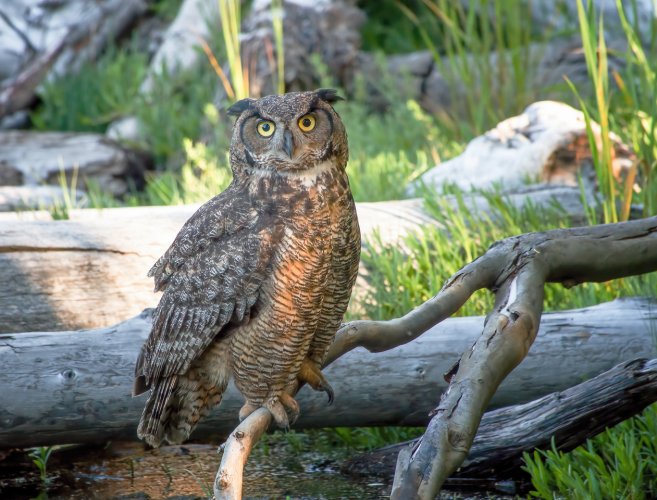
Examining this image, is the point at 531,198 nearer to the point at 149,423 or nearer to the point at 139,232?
the point at 139,232

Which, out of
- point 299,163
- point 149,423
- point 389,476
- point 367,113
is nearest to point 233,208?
point 299,163

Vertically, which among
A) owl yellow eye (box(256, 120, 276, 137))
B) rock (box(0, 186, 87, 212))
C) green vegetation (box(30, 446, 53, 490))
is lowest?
green vegetation (box(30, 446, 53, 490))

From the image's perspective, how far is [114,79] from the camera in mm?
9656

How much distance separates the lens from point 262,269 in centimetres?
279

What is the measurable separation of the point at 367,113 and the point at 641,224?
282 inches

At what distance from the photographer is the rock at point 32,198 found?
6.48 m

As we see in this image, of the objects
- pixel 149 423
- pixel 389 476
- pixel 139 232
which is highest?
pixel 139 232

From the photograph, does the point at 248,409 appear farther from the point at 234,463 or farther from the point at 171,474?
the point at 171,474

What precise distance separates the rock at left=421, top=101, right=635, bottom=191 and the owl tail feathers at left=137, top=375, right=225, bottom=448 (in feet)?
10.3

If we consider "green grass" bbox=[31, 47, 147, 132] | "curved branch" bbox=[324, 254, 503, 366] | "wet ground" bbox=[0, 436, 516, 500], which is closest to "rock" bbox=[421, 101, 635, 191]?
"wet ground" bbox=[0, 436, 516, 500]

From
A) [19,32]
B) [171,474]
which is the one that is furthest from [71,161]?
[171,474]

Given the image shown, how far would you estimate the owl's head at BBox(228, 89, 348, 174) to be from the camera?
267cm

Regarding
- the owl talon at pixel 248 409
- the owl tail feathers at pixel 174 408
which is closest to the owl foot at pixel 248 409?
the owl talon at pixel 248 409

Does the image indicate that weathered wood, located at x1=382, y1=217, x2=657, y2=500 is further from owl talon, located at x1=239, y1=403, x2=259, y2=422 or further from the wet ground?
the wet ground
